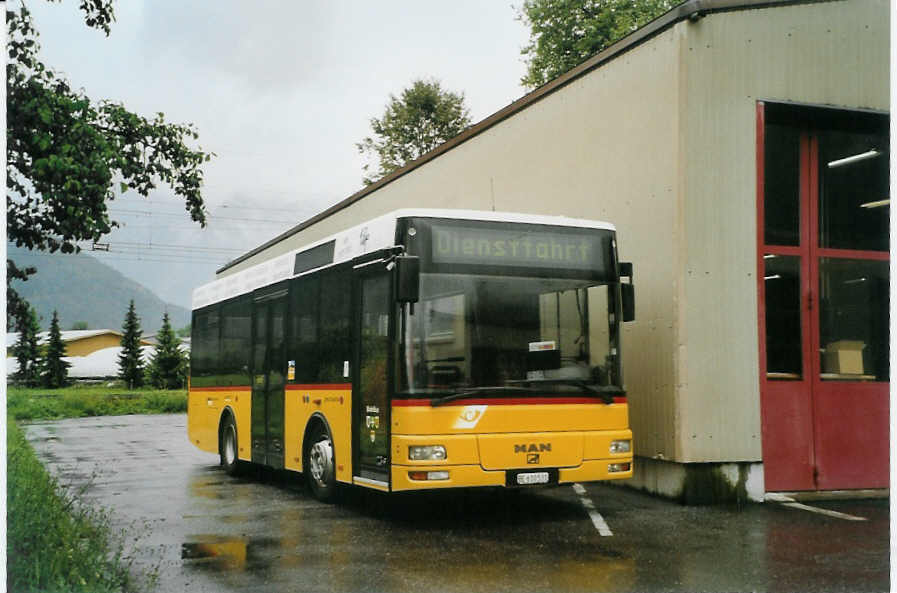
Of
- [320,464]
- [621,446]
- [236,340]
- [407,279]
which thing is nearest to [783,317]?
[621,446]

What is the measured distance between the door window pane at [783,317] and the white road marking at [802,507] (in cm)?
135

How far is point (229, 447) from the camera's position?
1627 cm

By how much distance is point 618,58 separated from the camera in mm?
13531

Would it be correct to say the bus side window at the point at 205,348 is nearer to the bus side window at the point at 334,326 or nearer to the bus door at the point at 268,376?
the bus door at the point at 268,376

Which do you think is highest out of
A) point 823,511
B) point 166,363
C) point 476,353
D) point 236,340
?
point 236,340

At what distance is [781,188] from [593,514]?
4.55m

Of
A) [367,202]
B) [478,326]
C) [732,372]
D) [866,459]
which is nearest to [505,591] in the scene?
[478,326]

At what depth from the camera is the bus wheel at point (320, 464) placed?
1186 centimetres

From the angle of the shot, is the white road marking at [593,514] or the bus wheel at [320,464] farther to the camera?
the bus wheel at [320,464]

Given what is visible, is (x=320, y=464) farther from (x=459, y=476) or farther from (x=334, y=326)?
(x=459, y=476)

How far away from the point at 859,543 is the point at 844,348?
372 centimetres

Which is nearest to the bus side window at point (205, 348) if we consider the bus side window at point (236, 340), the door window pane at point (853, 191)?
the bus side window at point (236, 340)

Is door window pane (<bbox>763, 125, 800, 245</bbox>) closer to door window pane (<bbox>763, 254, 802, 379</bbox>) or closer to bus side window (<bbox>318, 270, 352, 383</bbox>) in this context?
door window pane (<bbox>763, 254, 802, 379</bbox>)

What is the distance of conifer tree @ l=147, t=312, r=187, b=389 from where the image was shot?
230ft
